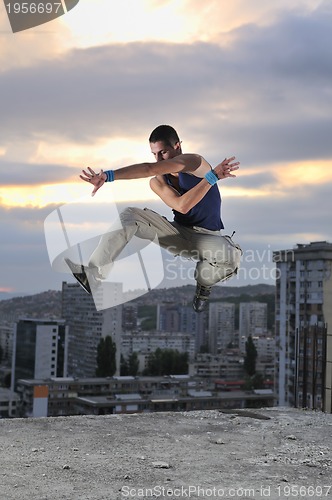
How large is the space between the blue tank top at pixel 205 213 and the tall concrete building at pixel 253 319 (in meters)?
56.8

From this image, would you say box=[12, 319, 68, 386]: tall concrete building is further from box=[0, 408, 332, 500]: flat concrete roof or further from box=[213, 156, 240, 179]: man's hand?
box=[213, 156, 240, 179]: man's hand

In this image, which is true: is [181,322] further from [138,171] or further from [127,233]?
[138,171]

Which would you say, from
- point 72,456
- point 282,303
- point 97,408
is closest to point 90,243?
point 72,456

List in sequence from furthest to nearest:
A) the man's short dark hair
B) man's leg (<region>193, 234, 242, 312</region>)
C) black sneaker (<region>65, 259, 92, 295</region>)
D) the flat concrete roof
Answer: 1. the flat concrete roof
2. man's leg (<region>193, 234, 242, 312</region>)
3. black sneaker (<region>65, 259, 92, 295</region>)
4. the man's short dark hair

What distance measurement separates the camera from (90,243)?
5.01 meters

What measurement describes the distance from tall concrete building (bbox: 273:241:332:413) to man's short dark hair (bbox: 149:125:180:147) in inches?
554

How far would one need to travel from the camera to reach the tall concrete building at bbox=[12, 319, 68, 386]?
171ft

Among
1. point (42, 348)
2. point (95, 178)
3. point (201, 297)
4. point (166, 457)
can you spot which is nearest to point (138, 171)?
point (95, 178)

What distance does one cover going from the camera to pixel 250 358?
2416 inches

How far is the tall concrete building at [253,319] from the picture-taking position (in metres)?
62.0

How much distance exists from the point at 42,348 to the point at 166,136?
1980 inches

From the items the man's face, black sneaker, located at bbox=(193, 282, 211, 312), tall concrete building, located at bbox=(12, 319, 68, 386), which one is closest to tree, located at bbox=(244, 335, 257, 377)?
tall concrete building, located at bbox=(12, 319, 68, 386)

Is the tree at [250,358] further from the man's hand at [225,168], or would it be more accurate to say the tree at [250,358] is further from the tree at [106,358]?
the man's hand at [225,168]

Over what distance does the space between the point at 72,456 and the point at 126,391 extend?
1611 inches
